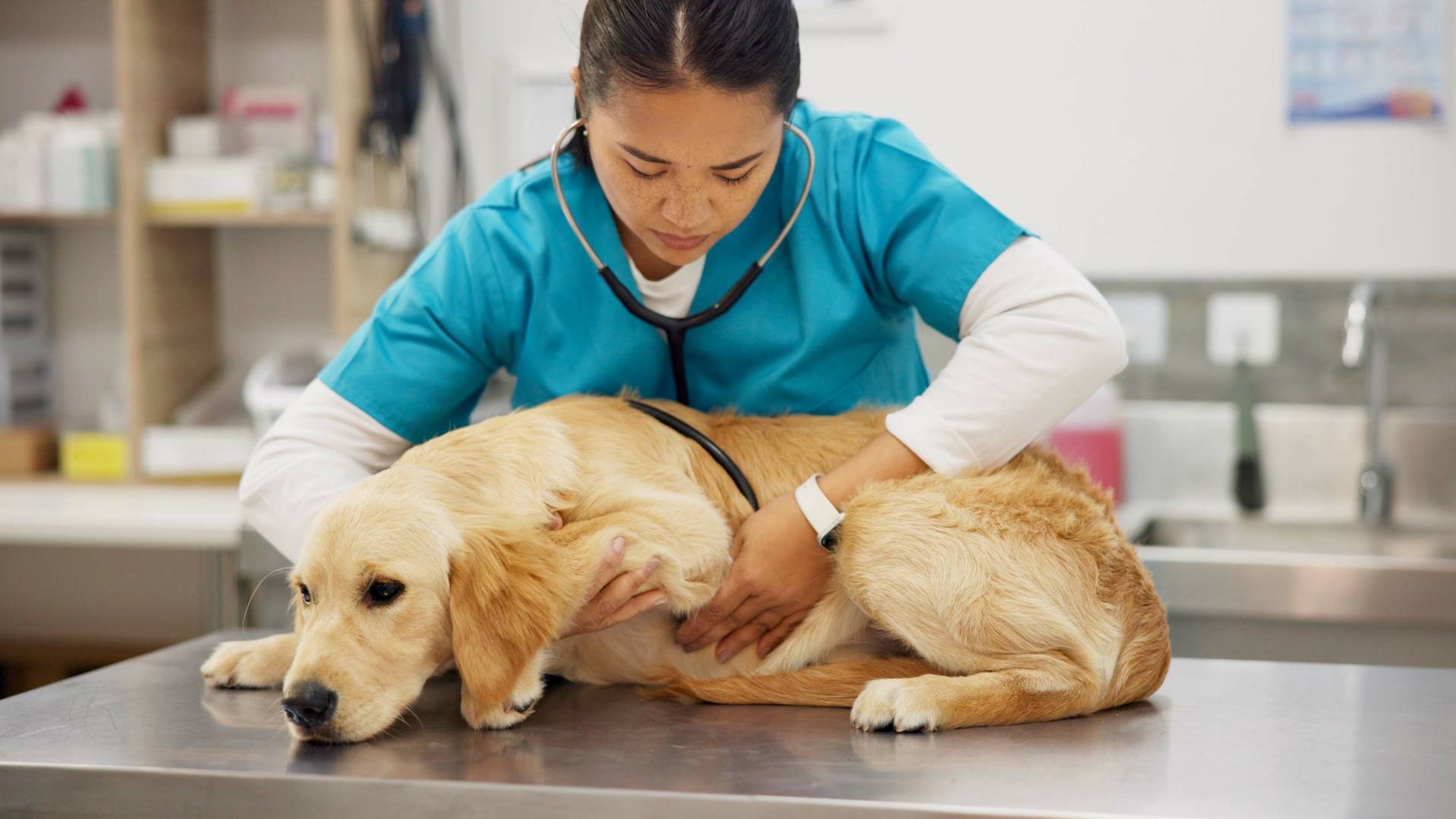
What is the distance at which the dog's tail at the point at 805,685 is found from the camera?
1.16 m

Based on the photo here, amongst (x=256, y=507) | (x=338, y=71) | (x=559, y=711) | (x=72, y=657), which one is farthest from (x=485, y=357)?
(x=72, y=657)

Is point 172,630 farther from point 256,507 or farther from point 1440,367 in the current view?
point 1440,367

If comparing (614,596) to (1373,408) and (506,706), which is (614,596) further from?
(1373,408)

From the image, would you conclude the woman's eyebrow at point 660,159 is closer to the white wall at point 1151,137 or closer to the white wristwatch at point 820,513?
the white wristwatch at point 820,513

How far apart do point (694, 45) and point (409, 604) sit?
0.54 m

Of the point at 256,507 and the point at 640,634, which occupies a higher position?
the point at 256,507

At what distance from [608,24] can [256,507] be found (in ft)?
2.05

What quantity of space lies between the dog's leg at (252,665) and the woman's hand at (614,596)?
13.4 inches

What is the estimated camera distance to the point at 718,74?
3.51 feet

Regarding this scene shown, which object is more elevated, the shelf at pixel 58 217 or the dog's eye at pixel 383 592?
the shelf at pixel 58 217

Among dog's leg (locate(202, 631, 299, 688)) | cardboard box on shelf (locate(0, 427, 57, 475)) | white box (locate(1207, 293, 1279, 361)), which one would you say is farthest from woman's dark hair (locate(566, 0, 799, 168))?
cardboard box on shelf (locate(0, 427, 57, 475))

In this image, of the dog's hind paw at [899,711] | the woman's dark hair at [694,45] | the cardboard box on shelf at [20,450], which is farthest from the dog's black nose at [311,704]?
the cardboard box on shelf at [20,450]

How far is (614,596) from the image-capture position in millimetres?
1102

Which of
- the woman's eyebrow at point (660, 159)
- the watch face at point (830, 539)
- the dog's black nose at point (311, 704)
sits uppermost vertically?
the woman's eyebrow at point (660, 159)
